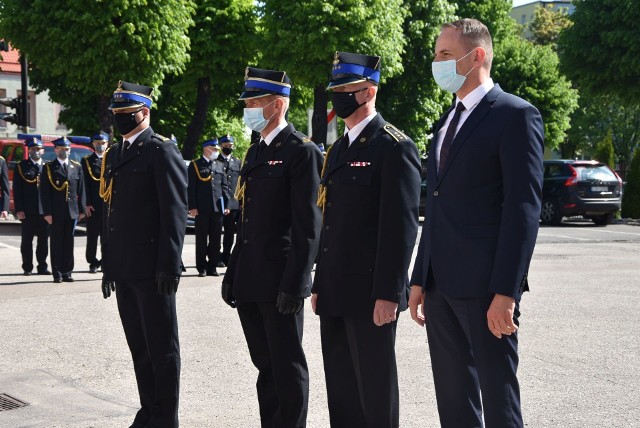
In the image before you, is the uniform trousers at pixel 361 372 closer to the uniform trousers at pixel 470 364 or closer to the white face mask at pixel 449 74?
the uniform trousers at pixel 470 364

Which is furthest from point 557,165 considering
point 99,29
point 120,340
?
point 120,340

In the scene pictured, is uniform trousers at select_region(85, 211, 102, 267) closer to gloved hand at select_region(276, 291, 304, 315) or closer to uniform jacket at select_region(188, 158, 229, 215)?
uniform jacket at select_region(188, 158, 229, 215)

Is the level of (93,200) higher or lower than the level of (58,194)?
lower

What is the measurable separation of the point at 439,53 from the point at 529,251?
Result: 3.20ft

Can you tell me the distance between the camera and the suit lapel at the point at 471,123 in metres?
4.08

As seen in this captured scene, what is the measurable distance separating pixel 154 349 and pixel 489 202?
96.3 inches

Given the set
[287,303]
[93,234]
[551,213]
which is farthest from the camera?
[551,213]

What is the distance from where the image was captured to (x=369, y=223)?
15.1 ft

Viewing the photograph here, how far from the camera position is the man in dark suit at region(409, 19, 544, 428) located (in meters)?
3.87

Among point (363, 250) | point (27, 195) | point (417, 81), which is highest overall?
point (417, 81)

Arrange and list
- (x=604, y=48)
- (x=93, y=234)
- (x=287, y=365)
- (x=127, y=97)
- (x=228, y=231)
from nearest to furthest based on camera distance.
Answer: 1. (x=287, y=365)
2. (x=127, y=97)
3. (x=93, y=234)
4. (x=228, y=231)
5. (x=604, y=48)

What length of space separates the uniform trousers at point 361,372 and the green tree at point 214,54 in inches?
1140

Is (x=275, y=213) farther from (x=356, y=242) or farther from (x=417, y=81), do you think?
(x=417, y=81)

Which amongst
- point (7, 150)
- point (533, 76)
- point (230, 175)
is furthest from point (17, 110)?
point (533, 76)
